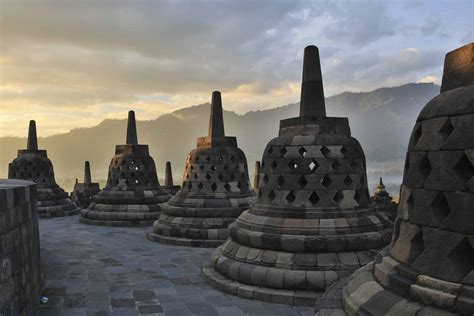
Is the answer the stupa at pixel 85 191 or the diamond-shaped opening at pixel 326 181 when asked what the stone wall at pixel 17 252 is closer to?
the diamond-shaped opening at pixel 326 181

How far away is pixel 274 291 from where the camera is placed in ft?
24.4

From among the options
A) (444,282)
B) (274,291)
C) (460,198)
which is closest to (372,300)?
(444,282)

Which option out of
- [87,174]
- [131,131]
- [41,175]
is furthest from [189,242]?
[87,174]

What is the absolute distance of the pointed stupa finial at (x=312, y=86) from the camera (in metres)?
8.84

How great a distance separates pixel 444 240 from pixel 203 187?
36.1 feet

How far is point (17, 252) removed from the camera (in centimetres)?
541

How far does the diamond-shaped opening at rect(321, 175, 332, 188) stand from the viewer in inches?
329

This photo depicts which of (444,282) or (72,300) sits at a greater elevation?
(444,282)

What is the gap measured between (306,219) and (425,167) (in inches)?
176

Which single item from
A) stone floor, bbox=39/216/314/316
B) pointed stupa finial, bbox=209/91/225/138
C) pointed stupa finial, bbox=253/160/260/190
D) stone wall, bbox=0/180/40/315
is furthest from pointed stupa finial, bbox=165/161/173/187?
stone wall, bbox=0/180/40/315

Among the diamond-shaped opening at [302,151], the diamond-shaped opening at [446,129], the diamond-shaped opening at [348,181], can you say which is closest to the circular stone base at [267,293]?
the diamond-shaped opening at [348,181]

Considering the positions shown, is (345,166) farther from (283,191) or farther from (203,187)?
(203,187)

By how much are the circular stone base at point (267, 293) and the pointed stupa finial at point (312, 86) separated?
3501 millimetres

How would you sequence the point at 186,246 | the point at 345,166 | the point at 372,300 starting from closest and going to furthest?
the point at 372,300 < the point at 345,166 < the point at 186,246
